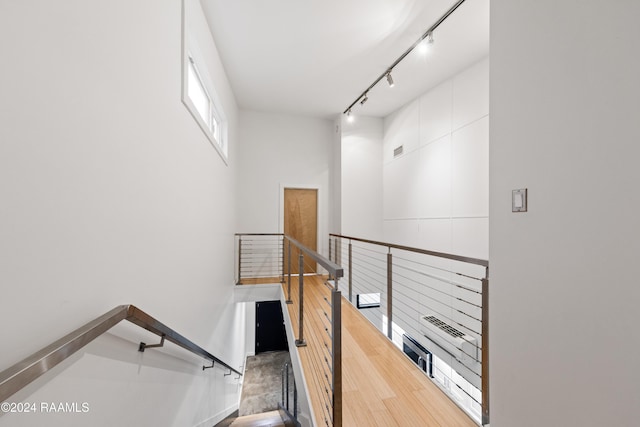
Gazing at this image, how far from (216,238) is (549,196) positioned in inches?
125

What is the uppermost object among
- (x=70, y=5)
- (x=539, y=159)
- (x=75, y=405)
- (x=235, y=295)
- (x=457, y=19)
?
(x=457, y=19)

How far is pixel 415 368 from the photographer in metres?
2.12

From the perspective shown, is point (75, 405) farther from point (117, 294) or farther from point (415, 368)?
point (415, 368)

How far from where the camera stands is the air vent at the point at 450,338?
3159 millimetres

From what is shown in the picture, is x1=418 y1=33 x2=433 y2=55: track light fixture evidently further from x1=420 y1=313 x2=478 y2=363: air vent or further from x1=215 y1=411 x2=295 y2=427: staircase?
x1=215 y1=411 x2=295 y2=427: staircase

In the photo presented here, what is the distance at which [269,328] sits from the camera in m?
6.25

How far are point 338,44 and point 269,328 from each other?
5.80 m

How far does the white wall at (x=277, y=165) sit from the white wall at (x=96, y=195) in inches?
131

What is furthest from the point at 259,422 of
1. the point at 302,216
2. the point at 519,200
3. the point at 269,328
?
the point at 519,200

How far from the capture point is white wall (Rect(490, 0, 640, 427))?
0.96 metres

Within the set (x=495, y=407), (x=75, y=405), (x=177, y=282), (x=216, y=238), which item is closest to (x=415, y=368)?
(x=495, y=407)

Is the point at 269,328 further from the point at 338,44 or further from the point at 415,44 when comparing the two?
the point at 415,44

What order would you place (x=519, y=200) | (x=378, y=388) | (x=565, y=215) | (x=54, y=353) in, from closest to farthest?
1. (x=54, y=353)
2. (x=565, y=215)
3. (x=519, y=200)
4. (x=378, y=388)

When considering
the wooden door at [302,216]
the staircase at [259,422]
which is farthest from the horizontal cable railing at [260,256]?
the staircase at [259,422]
